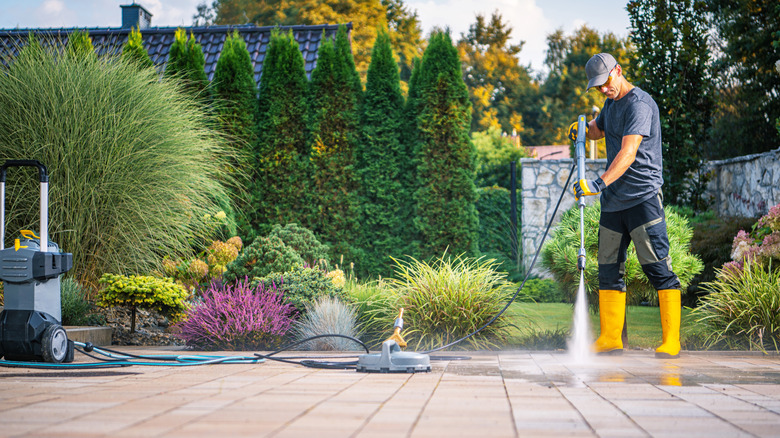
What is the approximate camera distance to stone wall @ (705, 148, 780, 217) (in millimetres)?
7969

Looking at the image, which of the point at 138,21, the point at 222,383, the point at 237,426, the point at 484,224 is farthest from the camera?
the point at 138,21

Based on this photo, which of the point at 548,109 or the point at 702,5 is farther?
the point at 548,109

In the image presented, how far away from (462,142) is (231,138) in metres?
→ 3.14

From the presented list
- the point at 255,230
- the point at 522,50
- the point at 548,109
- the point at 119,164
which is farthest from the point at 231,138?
the point at 522,50

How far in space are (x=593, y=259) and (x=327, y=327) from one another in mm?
2177

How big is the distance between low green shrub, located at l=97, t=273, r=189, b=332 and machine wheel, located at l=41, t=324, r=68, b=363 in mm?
1817

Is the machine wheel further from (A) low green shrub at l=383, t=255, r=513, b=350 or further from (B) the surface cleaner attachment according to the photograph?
(A) low green shrub at l=383, t=255, r=513, b=350

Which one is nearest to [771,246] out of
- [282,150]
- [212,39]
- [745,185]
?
[745,185]

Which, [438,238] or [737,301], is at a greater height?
[438,238]

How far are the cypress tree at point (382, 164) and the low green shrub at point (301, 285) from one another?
11.0ft

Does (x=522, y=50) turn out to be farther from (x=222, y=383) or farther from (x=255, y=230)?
(x=222, y=383)

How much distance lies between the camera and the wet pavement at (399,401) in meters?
2.20

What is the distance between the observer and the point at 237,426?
221cm

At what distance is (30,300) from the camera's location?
153 inches
